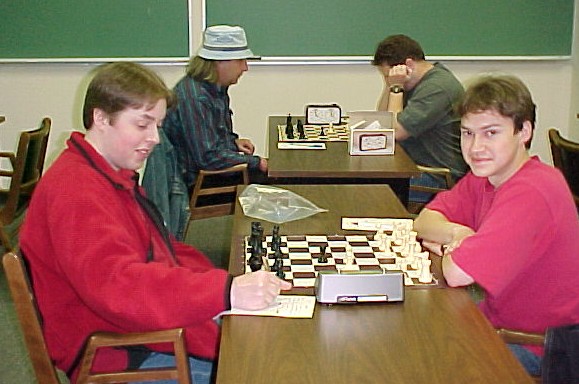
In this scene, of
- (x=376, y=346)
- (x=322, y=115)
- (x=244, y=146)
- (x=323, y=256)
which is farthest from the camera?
(x=244, y=146)

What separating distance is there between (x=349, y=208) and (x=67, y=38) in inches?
135

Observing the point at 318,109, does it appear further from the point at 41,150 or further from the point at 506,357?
the point at 506,357

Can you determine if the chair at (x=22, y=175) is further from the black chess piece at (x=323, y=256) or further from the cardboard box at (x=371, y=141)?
the black chess piece at (x=323, y=256)

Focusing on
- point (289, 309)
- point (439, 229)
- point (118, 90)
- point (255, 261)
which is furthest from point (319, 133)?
point (289, 309)

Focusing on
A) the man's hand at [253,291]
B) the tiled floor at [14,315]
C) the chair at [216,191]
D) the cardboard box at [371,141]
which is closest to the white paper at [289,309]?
the man's hand at [253,291]

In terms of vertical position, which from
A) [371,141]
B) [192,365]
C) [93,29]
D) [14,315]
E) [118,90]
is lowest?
[14,315]

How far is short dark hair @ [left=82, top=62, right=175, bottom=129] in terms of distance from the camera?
6.40 feet

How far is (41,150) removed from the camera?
4.12m

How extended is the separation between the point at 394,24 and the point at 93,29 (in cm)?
203

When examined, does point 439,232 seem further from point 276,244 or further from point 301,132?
point 301,132

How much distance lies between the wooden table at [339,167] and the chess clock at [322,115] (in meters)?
0.60

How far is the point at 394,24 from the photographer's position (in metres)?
5.57

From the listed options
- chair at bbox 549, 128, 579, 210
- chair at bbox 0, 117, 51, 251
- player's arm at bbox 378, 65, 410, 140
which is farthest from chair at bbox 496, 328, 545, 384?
chair at bbox 0, 117, 51, 251

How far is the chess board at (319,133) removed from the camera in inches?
161
